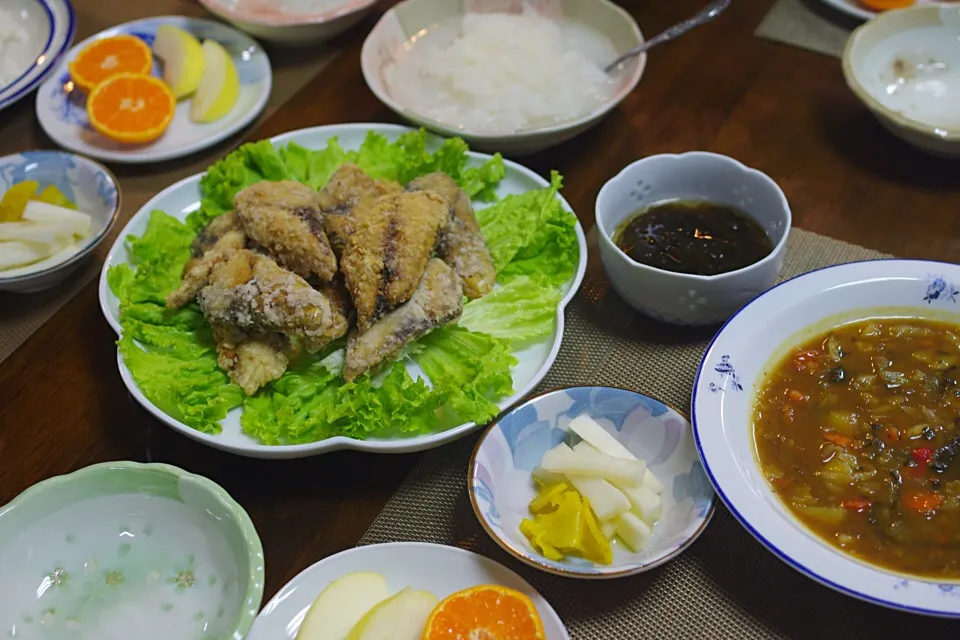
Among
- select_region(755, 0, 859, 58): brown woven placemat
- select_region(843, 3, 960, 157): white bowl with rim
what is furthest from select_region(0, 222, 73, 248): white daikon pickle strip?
select_region(755, 0, 859, 58): brown woven placemat

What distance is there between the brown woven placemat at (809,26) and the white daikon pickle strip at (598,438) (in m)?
2.37

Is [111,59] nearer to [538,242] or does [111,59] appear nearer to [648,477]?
[538,242]

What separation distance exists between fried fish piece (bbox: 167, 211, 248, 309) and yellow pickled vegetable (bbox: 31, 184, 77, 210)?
61cm

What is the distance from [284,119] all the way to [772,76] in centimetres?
204

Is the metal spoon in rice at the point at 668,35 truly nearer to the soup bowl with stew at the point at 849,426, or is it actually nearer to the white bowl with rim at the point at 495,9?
the white bowl with rim at the point at 495,9

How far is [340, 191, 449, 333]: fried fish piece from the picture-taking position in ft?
7.26

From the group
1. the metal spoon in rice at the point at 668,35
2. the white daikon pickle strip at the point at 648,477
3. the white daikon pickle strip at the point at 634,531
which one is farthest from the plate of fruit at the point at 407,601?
the metal spoon in rice at the point at 668,35

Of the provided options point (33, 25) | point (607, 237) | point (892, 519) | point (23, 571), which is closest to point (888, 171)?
point (607, 237)

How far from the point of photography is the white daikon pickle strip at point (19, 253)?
8.48ft

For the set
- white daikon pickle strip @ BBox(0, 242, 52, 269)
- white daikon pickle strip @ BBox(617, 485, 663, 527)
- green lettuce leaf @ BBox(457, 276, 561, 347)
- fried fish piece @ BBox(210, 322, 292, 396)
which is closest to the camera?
white daikon pickle strip @ BBox(617, 485, 663, 527)

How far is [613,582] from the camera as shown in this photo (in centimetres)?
189

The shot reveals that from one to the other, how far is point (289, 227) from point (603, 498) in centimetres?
119

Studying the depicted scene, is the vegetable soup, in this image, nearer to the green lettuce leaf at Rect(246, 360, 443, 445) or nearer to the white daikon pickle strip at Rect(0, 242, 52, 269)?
the green lettuce leaf at Rect(246, 360, 443, 445)

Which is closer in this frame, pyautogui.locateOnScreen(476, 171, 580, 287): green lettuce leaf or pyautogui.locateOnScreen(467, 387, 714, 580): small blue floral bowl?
pyautogui.locateOnScreen(467, 387, 714, 580): small blue floral bowl
